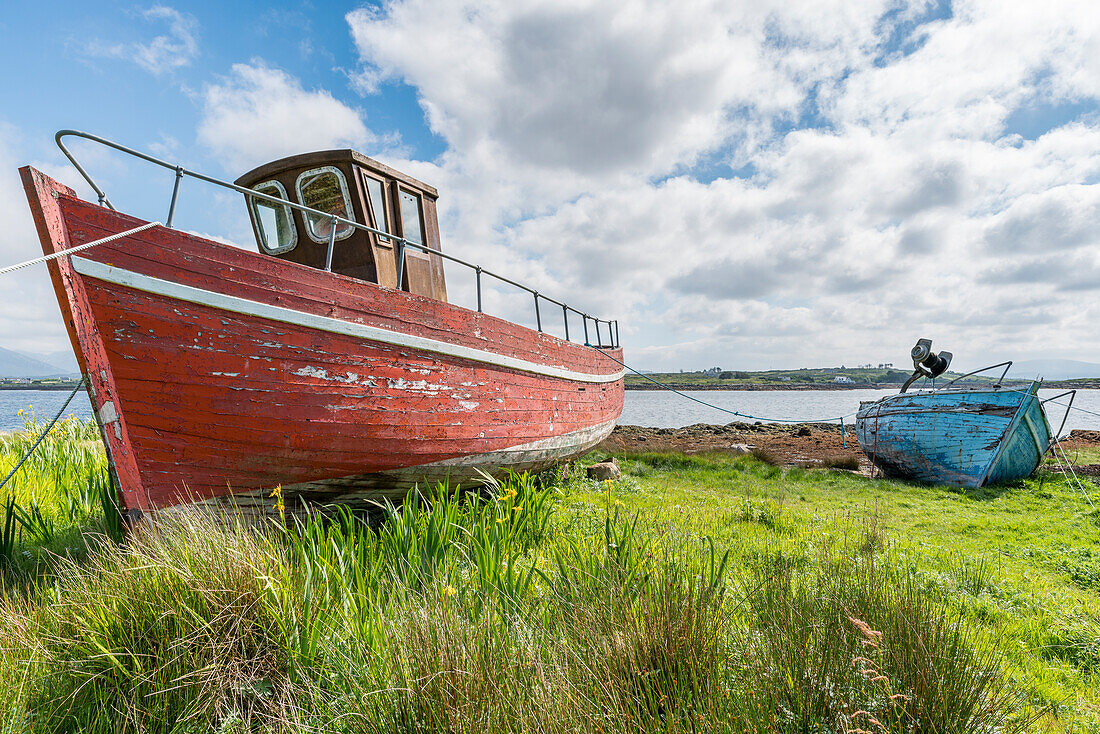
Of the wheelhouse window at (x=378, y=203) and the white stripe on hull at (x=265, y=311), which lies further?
the wheelhouse window at (x=378, y=203)

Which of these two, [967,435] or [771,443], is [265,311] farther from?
[771,443]

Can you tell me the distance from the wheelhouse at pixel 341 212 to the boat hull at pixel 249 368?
1203mm

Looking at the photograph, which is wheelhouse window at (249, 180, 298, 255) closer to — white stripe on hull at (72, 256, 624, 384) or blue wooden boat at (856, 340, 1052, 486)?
white stripe on hull at (72, 256, 624, 384)

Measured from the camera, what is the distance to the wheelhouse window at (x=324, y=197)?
5766 millimetres

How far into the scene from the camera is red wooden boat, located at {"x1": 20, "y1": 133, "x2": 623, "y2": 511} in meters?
3.64

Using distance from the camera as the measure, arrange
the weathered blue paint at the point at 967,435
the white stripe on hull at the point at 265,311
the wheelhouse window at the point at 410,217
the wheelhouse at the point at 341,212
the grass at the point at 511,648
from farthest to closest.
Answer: the weathered blue paint at the point at 967,435 < the wheelhouse window at the point at 410,217 < the wheelhouse at the point at 341,212 < the white stripe on hull at the point at 265,311 < the grass at the point at 511,648

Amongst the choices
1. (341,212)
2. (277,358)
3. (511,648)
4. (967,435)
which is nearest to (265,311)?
(277,358)

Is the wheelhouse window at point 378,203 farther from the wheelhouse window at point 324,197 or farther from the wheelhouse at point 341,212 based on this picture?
the wheelhouse window at point 324,197

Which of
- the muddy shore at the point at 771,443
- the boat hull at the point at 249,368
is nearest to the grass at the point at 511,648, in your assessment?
the boat hull at the point at 249,368

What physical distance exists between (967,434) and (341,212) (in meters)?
12.8

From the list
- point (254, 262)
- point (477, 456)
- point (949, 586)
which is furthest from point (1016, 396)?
point (254, 262)

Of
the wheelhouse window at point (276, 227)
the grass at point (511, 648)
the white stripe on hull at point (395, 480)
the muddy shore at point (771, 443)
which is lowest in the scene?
the muddy shore at point (771, 443)

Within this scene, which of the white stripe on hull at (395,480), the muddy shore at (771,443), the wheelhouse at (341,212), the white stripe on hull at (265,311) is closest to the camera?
the white stripe on hull at (265,311)

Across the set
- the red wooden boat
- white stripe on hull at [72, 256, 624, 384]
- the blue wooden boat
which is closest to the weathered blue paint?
the blue wooden boat
